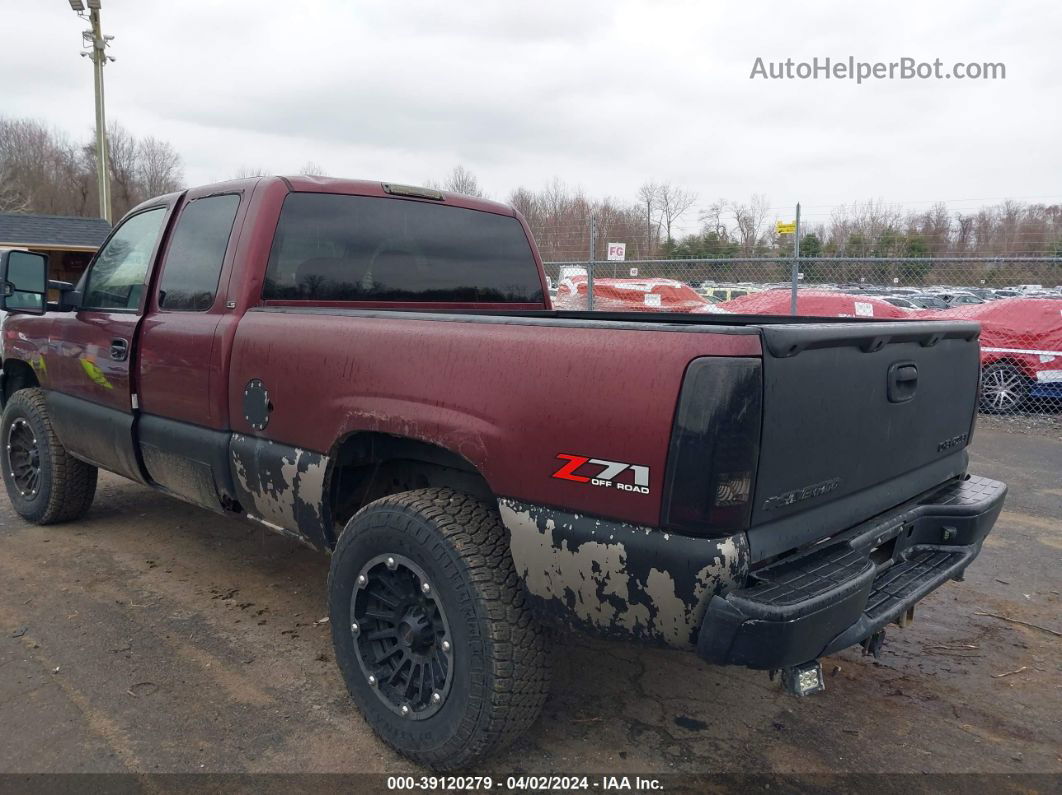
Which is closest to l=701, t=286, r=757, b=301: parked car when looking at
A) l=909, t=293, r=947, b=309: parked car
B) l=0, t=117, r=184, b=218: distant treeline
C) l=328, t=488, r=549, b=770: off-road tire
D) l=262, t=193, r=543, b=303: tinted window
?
l=909, t=293, r=947, b=309: parked car

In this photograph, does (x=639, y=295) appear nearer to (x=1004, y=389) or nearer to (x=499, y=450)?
(x=1004, y=389)

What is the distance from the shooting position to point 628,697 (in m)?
3.04

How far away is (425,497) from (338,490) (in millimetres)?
627

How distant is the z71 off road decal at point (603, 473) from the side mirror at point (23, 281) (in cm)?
360

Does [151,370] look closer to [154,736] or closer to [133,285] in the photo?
[133,285]

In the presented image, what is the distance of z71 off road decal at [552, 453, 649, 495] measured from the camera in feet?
6.52

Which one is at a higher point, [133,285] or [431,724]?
[133,285]

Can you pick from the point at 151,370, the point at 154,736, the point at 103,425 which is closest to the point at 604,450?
the point at 154,736

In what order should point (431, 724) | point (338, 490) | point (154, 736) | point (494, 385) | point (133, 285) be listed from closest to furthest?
point (494, 385)
point (431, 724)
point (154, 736)
point (338, 490)
point (133, 285)

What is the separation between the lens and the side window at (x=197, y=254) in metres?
3.44

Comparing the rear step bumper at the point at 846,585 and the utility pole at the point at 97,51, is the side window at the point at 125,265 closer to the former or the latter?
the rear step bumper at the point at 846,585

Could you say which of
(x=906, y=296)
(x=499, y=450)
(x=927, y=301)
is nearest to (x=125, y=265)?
(x=499, y=450)

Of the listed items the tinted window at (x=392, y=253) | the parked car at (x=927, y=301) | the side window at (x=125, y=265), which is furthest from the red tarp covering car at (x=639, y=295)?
the side window at (x=125, y=265)

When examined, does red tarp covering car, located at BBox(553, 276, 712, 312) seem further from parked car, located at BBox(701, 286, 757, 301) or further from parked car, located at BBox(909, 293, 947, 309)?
parked car, located at BBox(909, 293, 947, 309)
